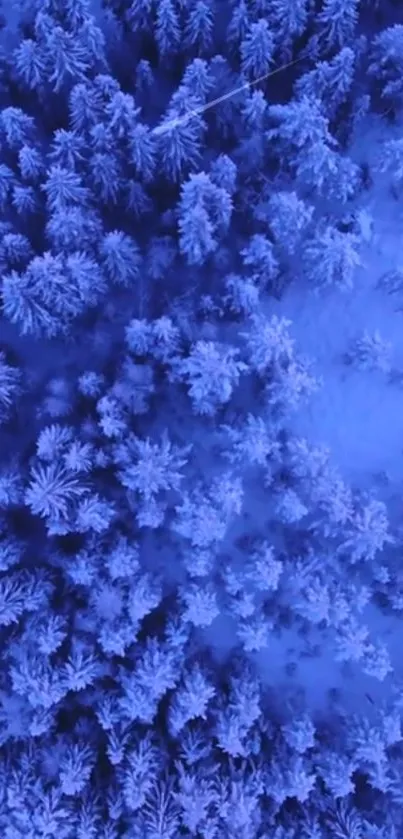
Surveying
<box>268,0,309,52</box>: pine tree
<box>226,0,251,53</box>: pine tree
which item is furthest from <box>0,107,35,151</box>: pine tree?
<box>268,0,309,52</box>: pine tree

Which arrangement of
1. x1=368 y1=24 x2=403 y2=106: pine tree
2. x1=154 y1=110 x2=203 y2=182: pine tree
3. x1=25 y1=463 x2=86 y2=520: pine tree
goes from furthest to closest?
x1=368 y1=24 x2=403 y2=106: pine tree → x1=154 y1=110 x2=203 y2=182: pine tree → x1=25 y1=463 x2=86 y2=520: pine tree

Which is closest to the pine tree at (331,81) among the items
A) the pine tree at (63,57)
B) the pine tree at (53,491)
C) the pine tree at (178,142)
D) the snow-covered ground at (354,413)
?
the snow-covered ground at (354,413)

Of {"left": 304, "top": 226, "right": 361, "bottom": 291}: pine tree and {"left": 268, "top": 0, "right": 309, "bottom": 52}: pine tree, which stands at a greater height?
{"left": 268, "top": 0, "right": 309, "bottom": 52}: pine tree

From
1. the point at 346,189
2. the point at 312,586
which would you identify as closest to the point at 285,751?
the point at 312,586

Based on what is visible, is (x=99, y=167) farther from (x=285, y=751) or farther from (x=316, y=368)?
(x=285, y=751)

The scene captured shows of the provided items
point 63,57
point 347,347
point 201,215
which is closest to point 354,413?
point 347,347

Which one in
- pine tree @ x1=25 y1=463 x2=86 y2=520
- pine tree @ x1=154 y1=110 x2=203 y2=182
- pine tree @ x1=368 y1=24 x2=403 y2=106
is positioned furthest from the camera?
pine tree @ x1=368 y1=24 x2=403 y2=106

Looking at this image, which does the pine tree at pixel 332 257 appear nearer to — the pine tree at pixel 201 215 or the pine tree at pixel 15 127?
the pine tree at pixel 201 215

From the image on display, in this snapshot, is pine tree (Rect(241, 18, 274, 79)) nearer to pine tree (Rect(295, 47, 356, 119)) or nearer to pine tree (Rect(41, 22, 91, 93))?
pine tree (Rect(295, 47, 356, 119))

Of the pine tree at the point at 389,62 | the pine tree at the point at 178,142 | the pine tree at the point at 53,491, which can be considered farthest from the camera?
the pine tree at the point at 389,62
